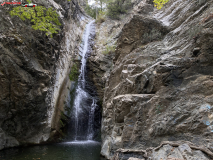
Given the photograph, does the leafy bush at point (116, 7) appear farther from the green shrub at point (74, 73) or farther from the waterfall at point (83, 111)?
the green shrub at point (74, 73)

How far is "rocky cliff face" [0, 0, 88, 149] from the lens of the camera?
9.99 metres

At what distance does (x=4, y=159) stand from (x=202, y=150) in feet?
31.2

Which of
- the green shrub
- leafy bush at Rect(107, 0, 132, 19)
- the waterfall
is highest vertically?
leafy bush at Rect(107, 0, 132, 19)

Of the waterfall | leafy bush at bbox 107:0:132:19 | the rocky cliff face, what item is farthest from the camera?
leafy bush at bbox 107:0:132:19

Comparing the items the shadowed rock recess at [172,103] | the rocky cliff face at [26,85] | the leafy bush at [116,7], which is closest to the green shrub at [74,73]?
the rocky cliff face at [26,85]

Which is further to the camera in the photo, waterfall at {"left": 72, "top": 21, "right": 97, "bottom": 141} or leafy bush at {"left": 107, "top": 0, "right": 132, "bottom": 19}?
leafy bush at {"left": 107, "top": 0, "right": 132, "bottom": 19}

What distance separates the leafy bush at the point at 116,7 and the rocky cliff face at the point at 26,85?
49.1 ft

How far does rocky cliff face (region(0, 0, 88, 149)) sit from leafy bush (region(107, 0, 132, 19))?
1496 cm

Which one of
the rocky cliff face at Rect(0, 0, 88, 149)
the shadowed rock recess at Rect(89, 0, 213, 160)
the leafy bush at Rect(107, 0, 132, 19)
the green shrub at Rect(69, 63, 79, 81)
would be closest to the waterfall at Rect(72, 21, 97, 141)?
the green shrub at Rect(69, 63, 79, 81)

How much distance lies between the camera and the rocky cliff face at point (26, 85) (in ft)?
32.8

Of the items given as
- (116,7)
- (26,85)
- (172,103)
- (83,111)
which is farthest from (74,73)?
(116,7)

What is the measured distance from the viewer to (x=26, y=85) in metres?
10.7

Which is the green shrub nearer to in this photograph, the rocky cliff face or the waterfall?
the waterfall

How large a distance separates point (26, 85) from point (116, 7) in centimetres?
2083
